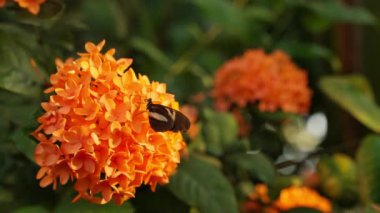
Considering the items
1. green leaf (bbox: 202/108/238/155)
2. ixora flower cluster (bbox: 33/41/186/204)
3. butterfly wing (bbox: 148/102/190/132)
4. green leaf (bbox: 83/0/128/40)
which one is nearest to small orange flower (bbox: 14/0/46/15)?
ixora flower cluster (bbox: 33/41/186/204)

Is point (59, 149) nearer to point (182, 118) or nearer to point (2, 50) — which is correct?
point (182, 118)

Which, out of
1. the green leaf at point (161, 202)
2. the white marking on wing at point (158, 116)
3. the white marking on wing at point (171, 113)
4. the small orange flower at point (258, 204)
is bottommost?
the green leaf at point (161, 202)

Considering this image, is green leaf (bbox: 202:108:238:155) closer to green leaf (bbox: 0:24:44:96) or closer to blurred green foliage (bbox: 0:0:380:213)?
blurred green foliage (bbox: 0:0:380:213)

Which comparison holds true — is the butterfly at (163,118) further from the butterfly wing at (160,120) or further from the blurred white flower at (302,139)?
the blurred white flower at (302,139)

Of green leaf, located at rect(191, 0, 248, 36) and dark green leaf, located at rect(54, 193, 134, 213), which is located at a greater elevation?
green leaf, located at rect(191, 0, 248, 36)

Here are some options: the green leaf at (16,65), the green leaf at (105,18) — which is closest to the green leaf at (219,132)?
the green leaf at (16,65)

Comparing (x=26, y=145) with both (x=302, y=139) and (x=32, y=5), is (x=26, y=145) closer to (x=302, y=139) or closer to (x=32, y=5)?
(x=32, y=5)
